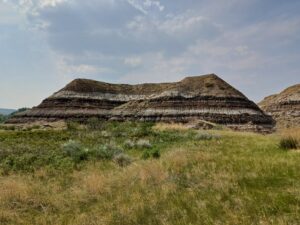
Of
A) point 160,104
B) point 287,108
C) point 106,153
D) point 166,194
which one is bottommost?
point 166,194

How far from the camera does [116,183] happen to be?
29.8 feet

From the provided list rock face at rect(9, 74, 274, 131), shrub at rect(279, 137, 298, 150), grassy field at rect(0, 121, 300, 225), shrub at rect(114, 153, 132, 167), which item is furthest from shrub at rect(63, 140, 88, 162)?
rock face at rect(9, 74, 274, 131)

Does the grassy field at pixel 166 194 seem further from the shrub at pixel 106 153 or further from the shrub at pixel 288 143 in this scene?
the shrub at pixel 288 143

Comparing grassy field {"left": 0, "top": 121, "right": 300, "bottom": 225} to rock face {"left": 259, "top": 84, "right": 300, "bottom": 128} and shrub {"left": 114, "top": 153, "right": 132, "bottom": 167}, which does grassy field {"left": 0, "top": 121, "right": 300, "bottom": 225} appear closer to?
shrub {"left": 114, "top": 153, "right": 132, "bottom": 167}

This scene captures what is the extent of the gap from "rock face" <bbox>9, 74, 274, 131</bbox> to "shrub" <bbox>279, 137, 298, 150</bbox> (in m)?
56.8

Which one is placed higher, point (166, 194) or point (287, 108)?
point (287, 108)

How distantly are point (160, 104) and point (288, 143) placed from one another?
2668 inches

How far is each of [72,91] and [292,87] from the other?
63614mm

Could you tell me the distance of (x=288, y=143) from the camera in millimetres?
13633

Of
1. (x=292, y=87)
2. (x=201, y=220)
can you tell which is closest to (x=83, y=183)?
(x=201, y=220)

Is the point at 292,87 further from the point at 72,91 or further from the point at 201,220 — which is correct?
the point at 201,220

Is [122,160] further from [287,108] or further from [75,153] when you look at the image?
[287,108]

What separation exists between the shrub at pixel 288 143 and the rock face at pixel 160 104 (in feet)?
186

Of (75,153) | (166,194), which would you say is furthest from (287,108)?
(166,194)
